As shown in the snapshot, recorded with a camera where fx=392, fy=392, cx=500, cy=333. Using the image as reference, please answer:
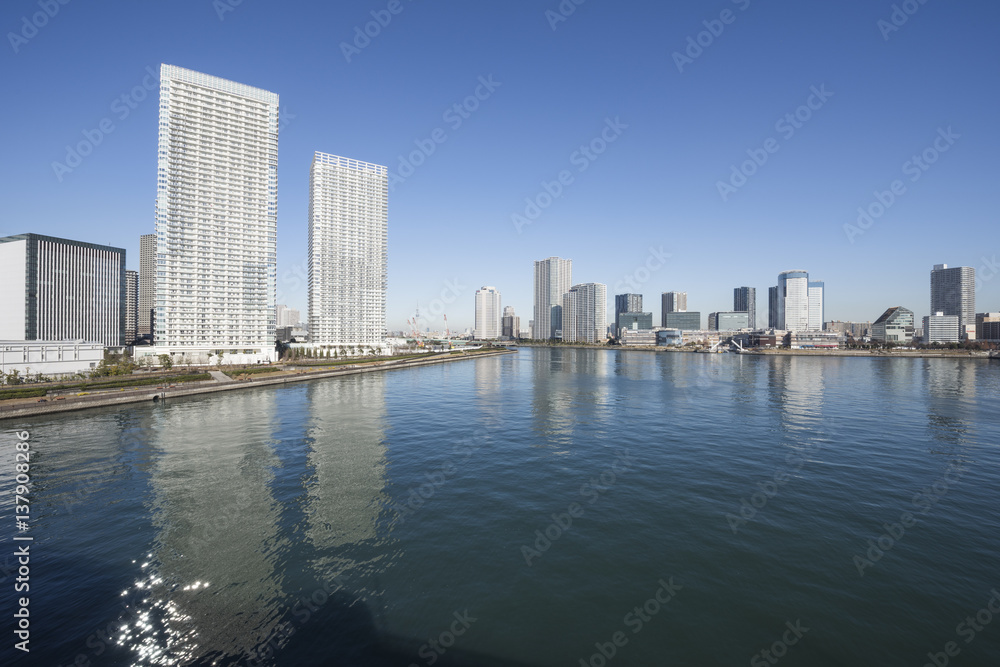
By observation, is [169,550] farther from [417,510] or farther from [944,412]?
[944,412]

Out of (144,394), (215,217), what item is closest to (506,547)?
(144,394)

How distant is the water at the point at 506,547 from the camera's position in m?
12.0

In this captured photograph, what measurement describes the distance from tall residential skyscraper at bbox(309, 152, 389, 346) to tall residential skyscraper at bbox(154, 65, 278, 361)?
5033 centimetres

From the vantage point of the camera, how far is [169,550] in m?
16.8

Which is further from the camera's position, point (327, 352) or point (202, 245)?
point (327, 352)

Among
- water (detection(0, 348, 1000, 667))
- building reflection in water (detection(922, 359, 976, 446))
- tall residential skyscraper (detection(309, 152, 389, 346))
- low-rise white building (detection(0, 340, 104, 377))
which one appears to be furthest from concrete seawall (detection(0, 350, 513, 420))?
building reflection in water (detection(922, 359, 976, 446))

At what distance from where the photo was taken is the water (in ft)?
→ 39.2

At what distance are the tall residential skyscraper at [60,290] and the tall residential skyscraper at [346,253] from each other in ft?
248

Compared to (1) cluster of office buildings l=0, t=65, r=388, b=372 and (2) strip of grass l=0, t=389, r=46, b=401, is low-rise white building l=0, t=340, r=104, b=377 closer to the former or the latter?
(2) strip of grass l=0, t=389, r=46, b=401

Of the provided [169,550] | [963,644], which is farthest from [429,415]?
[963,644]

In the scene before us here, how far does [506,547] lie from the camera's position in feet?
56.6

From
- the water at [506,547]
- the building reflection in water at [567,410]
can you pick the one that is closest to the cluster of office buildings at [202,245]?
the water at [506,547]

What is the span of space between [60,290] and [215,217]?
92.8 metres

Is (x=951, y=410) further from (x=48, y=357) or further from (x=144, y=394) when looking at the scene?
(x=48, y=357)
